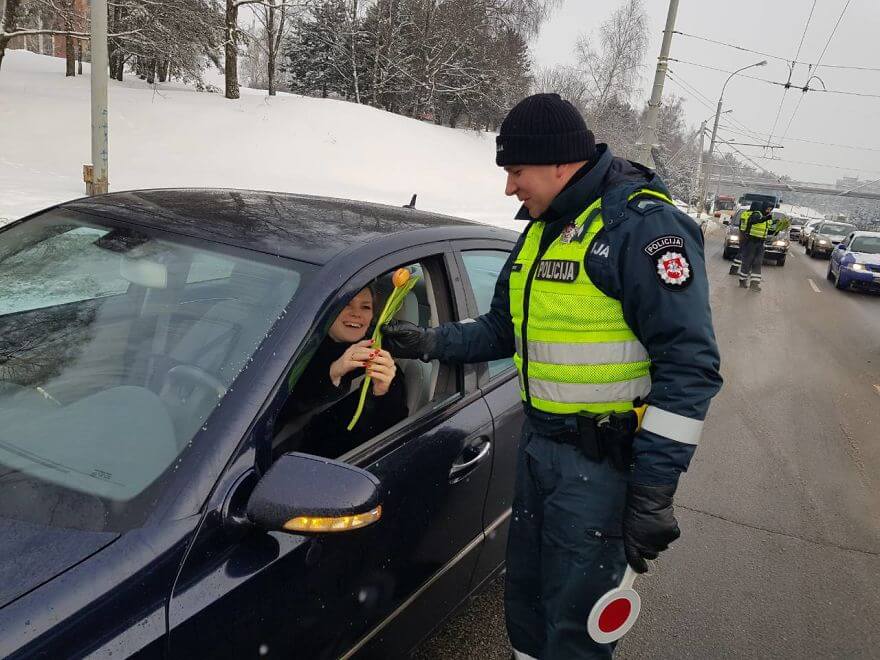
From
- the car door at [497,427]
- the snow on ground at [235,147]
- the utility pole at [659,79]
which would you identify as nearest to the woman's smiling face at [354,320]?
the car door at [497,427]

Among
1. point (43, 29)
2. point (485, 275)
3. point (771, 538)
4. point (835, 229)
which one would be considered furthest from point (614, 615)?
point (835, 229)

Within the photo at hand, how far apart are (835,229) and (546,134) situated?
28.2 metres

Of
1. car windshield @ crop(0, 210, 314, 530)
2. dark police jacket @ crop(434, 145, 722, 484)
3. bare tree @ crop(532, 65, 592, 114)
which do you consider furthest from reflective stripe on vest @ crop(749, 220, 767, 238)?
bare tree @ crop(532, 65, 592, 114)

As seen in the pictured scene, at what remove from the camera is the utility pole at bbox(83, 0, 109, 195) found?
906 cm

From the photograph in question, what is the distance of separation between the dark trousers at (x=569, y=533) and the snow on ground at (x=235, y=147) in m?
12.3

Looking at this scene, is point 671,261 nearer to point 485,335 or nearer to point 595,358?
point 595,358

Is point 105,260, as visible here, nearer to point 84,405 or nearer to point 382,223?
point 84,405

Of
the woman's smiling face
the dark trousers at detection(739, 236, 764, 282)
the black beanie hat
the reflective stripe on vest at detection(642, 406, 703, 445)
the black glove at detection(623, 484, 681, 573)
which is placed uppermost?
the black beanie hat

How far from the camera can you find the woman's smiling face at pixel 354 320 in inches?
78.7

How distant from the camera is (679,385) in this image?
1672 millimetres

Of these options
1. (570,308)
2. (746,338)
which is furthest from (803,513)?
(746,338)

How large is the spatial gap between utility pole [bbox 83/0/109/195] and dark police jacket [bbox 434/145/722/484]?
9.51 meters

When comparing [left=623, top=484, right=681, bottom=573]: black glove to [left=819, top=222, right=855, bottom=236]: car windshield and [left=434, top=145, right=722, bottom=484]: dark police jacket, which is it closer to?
[left=434, top=145, right=722, bottom=484]: dark police jacket

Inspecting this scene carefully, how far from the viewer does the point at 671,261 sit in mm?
1681
